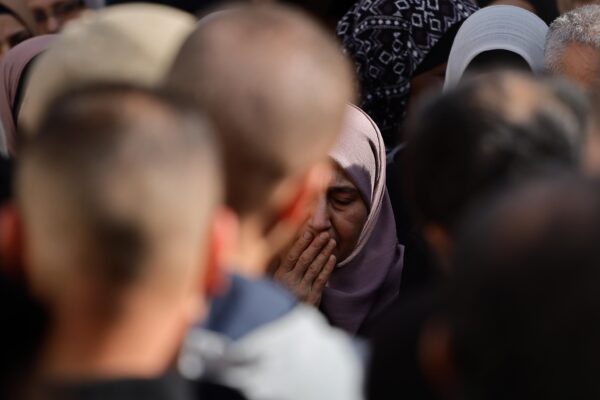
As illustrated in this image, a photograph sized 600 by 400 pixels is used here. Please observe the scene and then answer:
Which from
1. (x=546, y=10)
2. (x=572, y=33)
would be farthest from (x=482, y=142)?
(x=546, y=10)

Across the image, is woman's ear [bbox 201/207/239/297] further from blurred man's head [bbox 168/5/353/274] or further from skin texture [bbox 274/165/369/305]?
skin texture [bbox 274/165/369/305]

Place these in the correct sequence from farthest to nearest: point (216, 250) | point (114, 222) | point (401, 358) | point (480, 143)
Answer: point (480, 143) → point (401, 358) → point (216, 250) → point (114, 222)

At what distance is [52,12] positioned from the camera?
459 cm

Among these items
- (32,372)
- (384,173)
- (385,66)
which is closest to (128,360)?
(32,372)

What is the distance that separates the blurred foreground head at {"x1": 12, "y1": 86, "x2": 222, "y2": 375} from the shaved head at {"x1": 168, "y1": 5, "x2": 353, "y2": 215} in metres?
0.27

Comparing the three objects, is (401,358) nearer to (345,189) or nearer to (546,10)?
(345,189)

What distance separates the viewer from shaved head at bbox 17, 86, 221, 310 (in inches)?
56.9

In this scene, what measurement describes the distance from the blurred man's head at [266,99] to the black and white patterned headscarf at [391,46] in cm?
218

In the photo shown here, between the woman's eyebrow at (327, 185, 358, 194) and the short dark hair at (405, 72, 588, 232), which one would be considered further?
the woman's eyebrow at (327, 185, 358, 194)

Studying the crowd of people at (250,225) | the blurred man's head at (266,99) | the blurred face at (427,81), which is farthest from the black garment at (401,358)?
the blurred face at (427,81)

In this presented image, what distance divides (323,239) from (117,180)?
181 cm

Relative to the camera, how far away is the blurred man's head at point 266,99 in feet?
6.00

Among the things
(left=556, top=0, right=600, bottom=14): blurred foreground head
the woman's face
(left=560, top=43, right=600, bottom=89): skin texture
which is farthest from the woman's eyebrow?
(left=556, top=0, right=600, bottom=14): blurred foreground head

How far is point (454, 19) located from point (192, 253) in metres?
3.07
